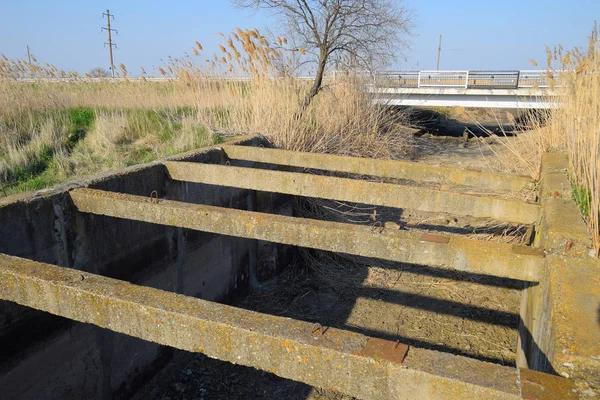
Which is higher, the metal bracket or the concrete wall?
the metal bracket

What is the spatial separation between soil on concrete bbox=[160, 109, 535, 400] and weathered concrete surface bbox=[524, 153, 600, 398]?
1.96m

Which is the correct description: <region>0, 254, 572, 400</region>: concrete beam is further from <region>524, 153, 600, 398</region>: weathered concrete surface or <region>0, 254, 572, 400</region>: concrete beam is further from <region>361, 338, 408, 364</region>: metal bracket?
<region>524, 153, 600, 398</region>: weathered concrete surface

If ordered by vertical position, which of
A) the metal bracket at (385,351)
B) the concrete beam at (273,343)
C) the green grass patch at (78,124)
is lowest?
the concrete beam at (273,343)

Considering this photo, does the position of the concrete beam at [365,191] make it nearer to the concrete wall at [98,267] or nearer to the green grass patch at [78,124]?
the concrete wall at [98,267]

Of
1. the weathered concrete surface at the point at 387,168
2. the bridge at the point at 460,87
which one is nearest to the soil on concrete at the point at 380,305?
the weathered concrete surface at the point at 387,168

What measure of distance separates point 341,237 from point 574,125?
3271 mm

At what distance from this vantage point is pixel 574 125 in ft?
15.3

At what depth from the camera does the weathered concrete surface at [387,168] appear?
450 centimetres

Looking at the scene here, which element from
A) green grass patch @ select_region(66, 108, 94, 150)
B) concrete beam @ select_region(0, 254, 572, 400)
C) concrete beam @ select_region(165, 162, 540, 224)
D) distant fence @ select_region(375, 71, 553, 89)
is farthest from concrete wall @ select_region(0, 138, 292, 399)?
distant fence @ select_region(375, 71, 553, 89)

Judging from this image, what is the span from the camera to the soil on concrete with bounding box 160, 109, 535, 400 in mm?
4207

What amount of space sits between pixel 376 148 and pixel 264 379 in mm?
5854

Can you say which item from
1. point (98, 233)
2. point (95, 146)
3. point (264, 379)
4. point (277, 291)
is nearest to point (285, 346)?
point (98, 233)

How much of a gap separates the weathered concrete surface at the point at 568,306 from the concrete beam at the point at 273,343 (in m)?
0.14

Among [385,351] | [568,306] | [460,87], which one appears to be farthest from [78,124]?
[460,87]
